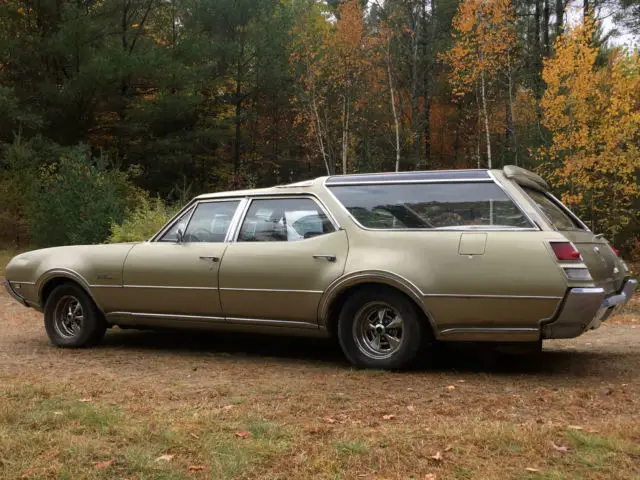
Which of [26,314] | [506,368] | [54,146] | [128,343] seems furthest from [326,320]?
[54,146]

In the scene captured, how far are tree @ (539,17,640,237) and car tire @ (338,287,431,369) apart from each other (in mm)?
14093

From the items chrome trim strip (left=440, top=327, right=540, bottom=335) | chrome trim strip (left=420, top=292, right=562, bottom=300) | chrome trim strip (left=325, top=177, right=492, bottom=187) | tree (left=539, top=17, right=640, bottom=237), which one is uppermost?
tree (left=539, top=17, right=640, bottom=237)

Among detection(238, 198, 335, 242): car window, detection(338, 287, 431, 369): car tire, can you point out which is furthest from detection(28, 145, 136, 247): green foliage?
detection(338, 287, 431, 369): car tire

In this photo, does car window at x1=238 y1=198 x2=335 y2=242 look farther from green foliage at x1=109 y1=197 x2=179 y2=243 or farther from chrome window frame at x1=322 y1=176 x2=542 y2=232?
green foliage at x1=109 y1=197 x2=179 y2=243

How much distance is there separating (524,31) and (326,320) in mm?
33203

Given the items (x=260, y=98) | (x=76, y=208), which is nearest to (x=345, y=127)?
(x=260, y=98)

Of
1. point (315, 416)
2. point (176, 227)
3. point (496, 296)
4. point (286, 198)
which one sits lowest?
point (315, 416)

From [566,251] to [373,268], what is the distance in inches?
59.0

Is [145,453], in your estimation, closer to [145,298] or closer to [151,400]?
[151,400]

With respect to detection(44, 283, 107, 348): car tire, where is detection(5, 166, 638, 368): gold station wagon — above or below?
above

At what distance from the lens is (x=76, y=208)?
783 inches

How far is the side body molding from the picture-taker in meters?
5.45

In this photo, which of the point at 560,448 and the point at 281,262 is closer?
the point at 560,448

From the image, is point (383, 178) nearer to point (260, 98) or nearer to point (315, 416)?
point (315, 416)
